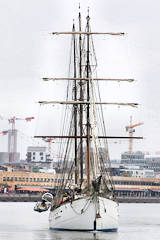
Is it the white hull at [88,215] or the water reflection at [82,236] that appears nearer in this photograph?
the water reflection at [82,236]

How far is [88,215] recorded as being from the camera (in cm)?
7756

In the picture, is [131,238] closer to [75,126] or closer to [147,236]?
[147,236]

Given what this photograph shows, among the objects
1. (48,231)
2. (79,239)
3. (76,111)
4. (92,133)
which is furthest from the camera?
(76,111)

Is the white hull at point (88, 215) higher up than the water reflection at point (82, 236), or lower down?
higher up

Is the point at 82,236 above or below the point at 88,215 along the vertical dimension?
below

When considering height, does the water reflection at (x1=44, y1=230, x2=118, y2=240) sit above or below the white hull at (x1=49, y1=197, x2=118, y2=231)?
below

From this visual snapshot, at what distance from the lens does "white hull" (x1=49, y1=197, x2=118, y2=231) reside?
77.4 meters

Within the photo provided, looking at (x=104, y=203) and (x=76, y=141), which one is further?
(x=76, y=141)

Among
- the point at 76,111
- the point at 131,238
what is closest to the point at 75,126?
the point at 76,111

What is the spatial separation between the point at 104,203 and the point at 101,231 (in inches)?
113

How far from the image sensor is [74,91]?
3900 inches

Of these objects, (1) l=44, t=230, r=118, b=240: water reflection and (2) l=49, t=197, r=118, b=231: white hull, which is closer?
(1) l=44, t=230, r=118, b=240: water reflection

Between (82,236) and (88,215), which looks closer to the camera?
(82,236)

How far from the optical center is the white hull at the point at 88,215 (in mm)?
77375
